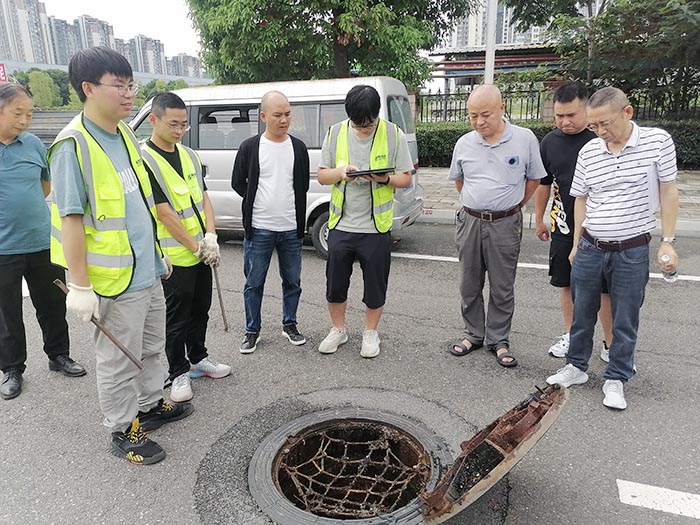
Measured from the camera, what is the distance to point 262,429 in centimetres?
287

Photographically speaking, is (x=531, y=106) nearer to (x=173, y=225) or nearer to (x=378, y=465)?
(x=173, y=225)

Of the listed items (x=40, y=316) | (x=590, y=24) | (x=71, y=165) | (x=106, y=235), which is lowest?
(x=40, y=316)

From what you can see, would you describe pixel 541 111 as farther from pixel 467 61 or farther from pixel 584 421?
pixel 584 421

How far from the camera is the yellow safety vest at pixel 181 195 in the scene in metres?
2.87

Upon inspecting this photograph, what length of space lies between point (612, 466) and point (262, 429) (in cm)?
179

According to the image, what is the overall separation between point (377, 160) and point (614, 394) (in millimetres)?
2025

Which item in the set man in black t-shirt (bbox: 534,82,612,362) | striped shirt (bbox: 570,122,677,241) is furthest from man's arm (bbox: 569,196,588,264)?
man in black t-shirt (bbox: 534,82,612,362)

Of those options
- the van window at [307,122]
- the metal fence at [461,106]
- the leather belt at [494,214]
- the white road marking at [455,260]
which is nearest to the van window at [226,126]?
the van window at [307,122]

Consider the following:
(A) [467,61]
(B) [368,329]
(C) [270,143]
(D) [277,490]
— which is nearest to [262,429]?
(D) [277,490]

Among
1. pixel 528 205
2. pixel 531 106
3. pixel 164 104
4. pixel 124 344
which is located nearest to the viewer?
pixel 124 344

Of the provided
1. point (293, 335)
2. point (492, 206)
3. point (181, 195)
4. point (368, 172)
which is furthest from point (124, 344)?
point (492, 206)

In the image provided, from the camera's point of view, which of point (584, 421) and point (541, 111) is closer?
point (584, 421)

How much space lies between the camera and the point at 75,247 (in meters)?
2.21

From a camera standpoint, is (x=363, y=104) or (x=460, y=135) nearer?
(x=363, y=104)
